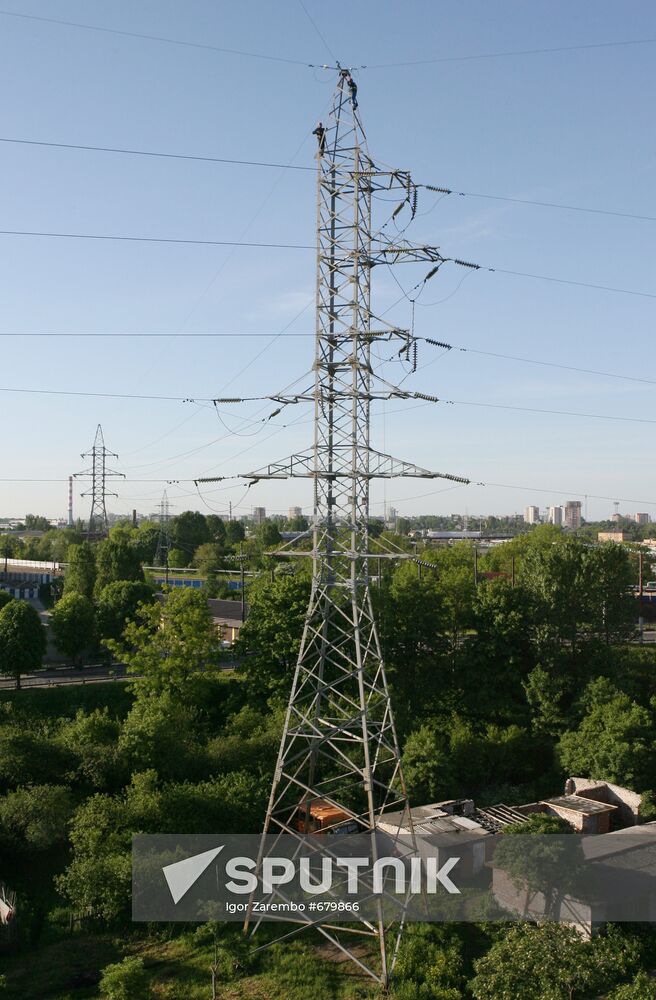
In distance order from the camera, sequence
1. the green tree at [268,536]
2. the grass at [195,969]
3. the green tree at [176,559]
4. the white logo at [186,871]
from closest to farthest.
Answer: the grass at [195,969], the white logo at [186,871], the green tree at [176,559], the green tree at [268,536]

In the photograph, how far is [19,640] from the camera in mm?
25219

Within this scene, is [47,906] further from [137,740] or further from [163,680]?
[163,680]

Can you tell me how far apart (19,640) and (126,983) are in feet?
53.9

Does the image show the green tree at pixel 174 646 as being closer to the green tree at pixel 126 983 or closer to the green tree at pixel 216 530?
the green tree at pixel 126 983

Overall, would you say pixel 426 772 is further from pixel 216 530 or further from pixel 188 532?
pixel 216 530

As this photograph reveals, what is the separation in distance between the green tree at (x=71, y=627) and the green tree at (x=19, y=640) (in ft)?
8.33

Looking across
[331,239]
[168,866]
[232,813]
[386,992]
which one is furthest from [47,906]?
[331,239]

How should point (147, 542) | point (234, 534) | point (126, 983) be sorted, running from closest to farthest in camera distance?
point (126, 983), point (147, 542), point (234, 534)

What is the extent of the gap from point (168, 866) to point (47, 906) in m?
2.86

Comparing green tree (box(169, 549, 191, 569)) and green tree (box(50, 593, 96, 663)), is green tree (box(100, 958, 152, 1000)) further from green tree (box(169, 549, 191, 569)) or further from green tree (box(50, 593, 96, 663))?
green tree (box(169, 549, 191, 569))

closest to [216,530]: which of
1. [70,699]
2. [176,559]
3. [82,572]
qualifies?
[176,559]

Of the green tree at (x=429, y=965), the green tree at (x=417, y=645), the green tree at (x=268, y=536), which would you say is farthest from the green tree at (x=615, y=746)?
the green tree at (x=268, y=536)

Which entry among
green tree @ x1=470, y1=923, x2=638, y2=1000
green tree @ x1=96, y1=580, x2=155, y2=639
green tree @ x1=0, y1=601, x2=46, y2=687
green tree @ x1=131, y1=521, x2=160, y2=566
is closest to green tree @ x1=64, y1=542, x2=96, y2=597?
green tree @ x1=96, y1=580, x2=155, y2=639

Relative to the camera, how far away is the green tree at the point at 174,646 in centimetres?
2261
